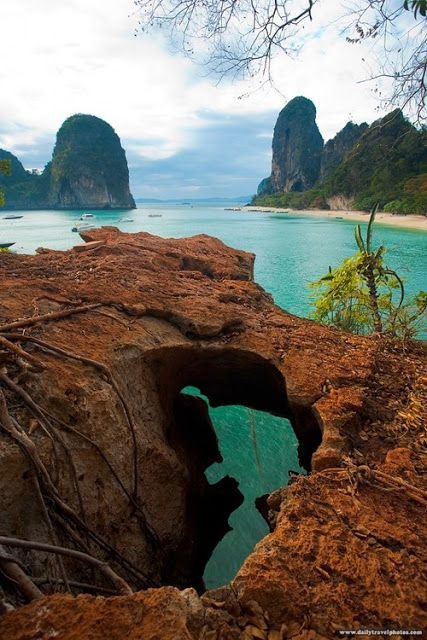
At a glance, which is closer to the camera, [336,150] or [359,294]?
[359,294]

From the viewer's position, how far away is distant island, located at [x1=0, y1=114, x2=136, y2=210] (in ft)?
411

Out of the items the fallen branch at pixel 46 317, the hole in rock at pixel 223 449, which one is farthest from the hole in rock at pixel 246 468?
the fallen branch at pixel 46 317

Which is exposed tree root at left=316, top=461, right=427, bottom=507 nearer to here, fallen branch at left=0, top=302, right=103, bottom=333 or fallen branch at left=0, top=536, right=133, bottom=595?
fallen branch at left=0, top=536, right=133, bottom=595

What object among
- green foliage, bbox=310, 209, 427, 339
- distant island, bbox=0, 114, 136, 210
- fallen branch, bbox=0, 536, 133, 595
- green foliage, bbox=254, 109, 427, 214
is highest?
distant island, bbox=0, 114, 136, 210

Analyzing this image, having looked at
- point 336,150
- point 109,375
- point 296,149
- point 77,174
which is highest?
point 296,149

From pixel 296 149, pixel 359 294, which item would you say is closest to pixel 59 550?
pixel 359 294

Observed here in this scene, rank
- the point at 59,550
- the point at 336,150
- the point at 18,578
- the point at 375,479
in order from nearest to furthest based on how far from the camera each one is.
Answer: the point at 18,578 → the point at 59,550 → the point at 375,479 → the point at 336,150

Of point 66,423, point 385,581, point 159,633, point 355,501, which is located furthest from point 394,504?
point 66,423

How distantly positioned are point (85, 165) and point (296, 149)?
6731cm

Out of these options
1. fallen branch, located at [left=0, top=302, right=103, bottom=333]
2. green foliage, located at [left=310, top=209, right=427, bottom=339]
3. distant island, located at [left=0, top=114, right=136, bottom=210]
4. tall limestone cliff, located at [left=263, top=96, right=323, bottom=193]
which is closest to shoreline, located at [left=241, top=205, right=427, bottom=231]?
tall limestone cliff, located at [left=263, top=96, right=323, bottom=193]

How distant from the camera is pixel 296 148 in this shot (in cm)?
13725

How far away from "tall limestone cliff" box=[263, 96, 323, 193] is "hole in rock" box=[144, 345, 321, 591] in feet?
441

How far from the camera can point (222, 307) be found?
21.0 ft

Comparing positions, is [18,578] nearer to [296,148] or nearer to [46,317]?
[46,317]
